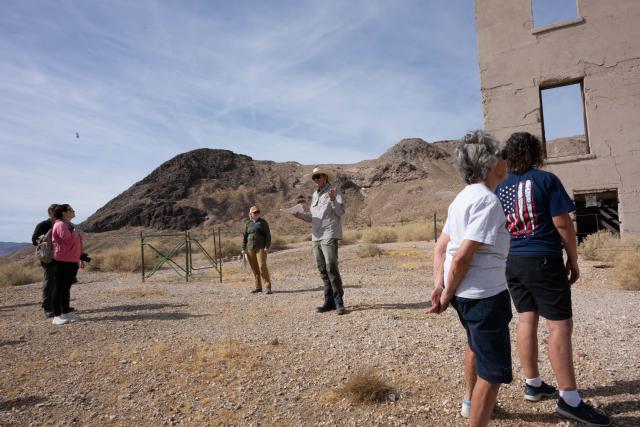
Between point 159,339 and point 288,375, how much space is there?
7.28ft

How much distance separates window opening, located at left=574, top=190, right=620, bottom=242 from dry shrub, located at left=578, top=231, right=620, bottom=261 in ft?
1.89

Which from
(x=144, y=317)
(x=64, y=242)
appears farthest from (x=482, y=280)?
(x=64, y=242)

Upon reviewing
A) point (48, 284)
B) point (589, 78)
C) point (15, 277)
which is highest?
point (589, 78)

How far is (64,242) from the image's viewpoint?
6562mm

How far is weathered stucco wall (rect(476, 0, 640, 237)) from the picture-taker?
9.98m

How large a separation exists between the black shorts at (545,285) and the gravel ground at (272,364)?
2.35ft

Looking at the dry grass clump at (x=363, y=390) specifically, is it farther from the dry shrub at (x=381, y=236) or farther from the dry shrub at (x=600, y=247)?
the dry shrub at (x=381, y=236)

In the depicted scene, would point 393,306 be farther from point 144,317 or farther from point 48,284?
point 48,284

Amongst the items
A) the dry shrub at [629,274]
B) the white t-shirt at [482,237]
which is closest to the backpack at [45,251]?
the white t-shirt at [482,237]

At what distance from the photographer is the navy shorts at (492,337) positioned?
6.90ft

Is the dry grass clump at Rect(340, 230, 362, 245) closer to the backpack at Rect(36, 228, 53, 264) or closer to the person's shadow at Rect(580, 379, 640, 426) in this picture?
the backpack at Rect(36, 228, 53, 264)

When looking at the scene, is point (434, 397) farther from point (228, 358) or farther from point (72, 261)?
point (72, 261)

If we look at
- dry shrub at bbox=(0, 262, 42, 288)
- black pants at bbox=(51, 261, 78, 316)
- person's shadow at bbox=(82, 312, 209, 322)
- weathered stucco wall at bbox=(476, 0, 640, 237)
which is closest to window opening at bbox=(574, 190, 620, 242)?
weathered stucco wall at bbox=(476, 0, 640, 237)

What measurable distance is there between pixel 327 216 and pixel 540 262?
11.7 feet
